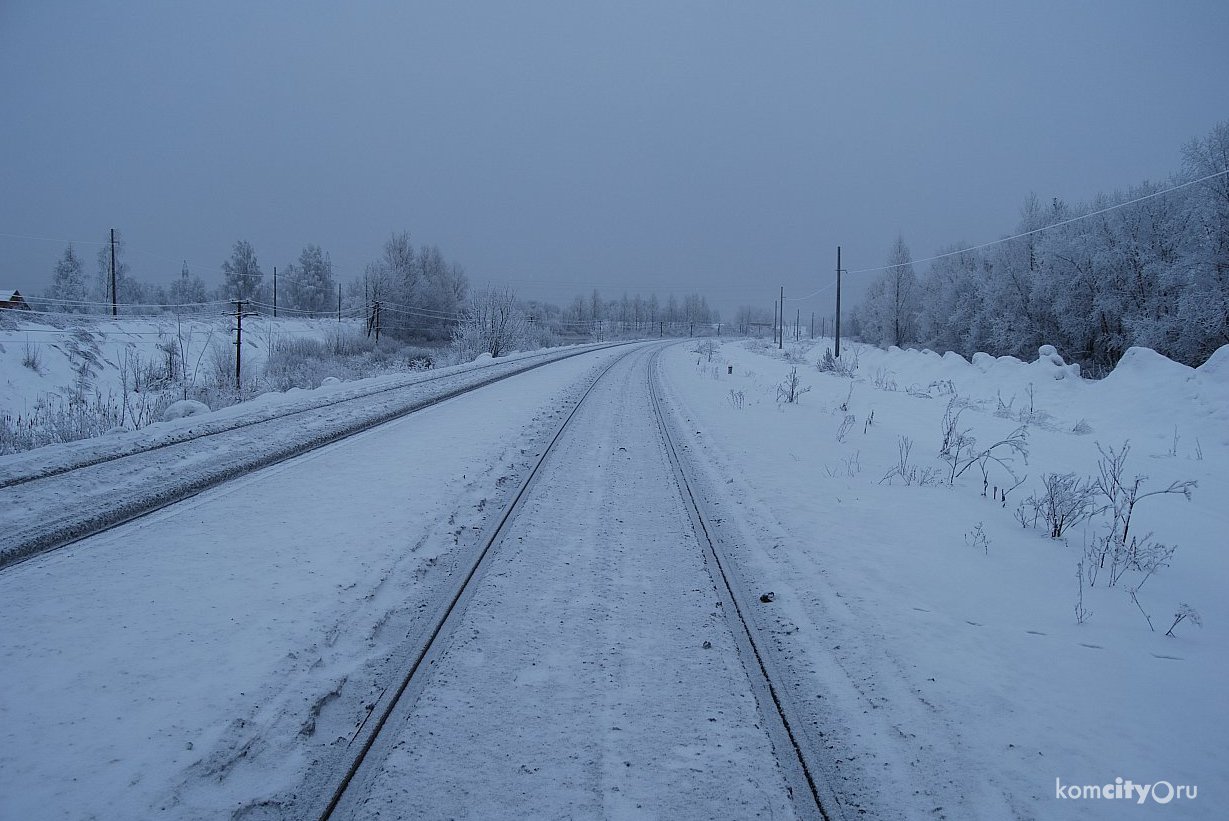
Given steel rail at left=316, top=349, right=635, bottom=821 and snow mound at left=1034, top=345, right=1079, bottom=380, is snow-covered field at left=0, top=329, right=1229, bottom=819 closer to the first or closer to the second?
steel rail at left=316, top=349, right=635, bottom=821

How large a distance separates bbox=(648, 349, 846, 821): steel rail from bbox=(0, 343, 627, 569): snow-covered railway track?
529 cm

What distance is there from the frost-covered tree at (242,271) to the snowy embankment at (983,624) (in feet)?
290

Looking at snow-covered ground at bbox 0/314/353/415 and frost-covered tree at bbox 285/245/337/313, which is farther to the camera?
frost-covered tree at bbox 285/245/337/313

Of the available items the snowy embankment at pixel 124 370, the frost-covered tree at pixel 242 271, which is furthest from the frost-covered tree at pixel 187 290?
the snowy embankment at pixel 124 370

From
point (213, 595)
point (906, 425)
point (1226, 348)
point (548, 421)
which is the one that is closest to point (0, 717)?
point (213, 595)

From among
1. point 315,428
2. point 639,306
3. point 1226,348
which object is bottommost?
point 315,428

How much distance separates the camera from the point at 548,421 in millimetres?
11641

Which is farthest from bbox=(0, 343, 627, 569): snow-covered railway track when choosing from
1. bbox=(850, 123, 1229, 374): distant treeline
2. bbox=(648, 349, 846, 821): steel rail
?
bbox=(850, 123, 1229, 374): distant treeline

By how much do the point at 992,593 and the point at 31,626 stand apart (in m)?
6.41

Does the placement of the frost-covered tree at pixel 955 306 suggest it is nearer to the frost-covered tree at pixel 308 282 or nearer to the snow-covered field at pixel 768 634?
the snow-covered field at pixel 768 634

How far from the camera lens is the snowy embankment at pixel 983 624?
2.68m

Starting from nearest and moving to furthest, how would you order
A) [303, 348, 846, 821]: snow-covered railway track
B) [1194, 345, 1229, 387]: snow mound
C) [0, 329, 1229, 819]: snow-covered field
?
1. [303, 348, 846, 821]: snow-covered railway track
2. [0, 329, 1229, 819]: snow-covered field
3. [1194, 345, 1229, 387]: snow mound

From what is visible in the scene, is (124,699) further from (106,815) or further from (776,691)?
(776,691)

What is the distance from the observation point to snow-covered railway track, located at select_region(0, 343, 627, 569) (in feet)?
17.3
